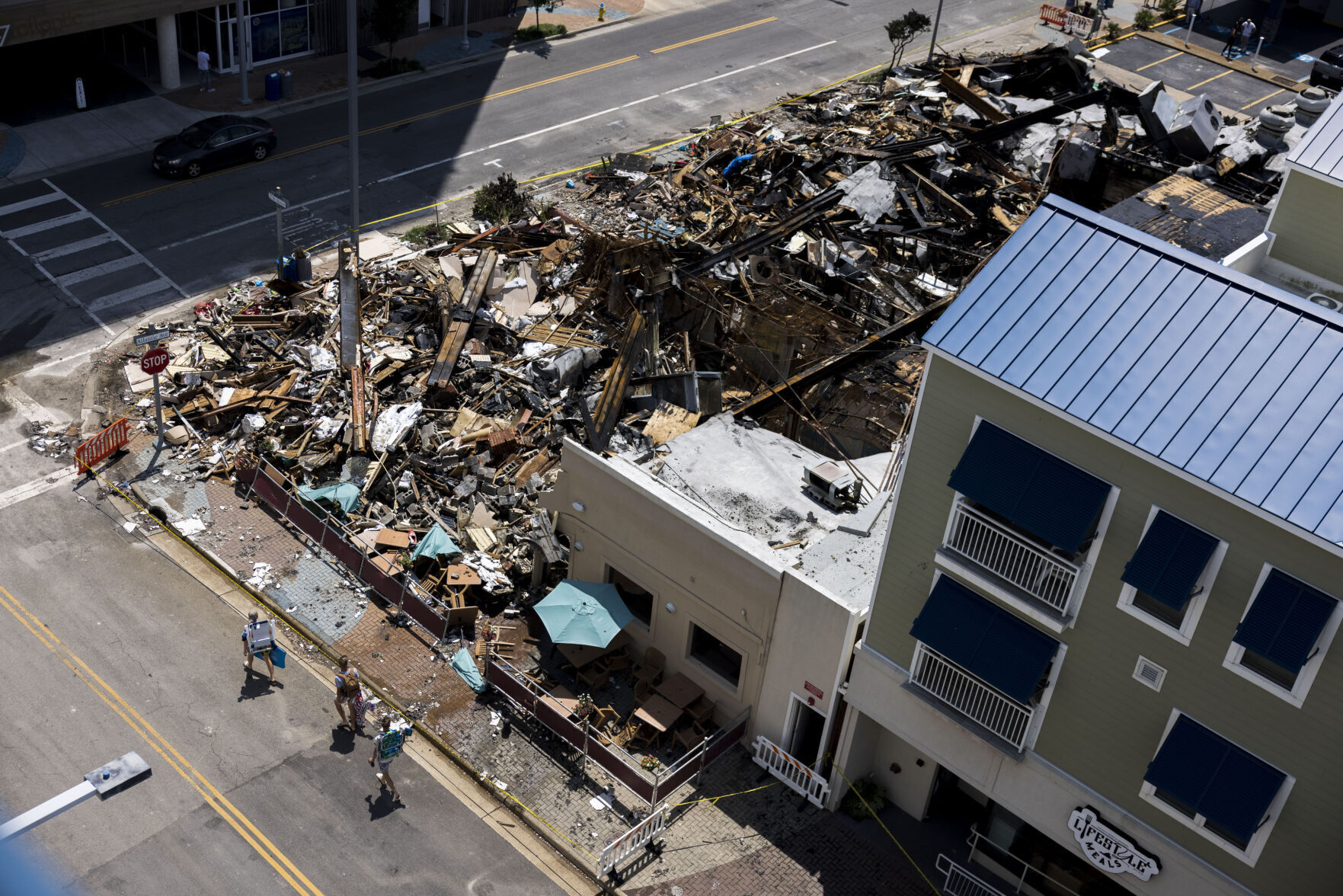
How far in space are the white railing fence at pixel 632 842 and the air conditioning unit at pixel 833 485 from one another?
646 cm

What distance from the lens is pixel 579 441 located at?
99.1 feet

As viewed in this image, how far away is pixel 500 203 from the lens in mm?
39938

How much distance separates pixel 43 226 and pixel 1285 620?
36109 mm

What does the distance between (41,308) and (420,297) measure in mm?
10500

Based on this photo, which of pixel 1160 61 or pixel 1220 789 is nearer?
pixel 1220 789

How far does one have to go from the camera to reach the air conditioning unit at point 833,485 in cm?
2430

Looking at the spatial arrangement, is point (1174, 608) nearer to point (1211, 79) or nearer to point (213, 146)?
point (213, 146)

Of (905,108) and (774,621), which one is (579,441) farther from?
(905,108)

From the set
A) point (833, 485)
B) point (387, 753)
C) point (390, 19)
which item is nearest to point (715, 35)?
point (390, 19)

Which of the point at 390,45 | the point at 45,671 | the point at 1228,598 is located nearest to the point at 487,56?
the point at 390,45

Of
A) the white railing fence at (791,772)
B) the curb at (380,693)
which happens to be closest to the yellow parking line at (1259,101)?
the white railing fence at (791,772)

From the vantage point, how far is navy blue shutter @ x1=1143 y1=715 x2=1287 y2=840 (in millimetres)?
17328

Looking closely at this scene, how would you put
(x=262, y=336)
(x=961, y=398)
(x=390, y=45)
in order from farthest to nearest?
(x=390, y=45) → (x=262, y=336) → (x=961, y=398)

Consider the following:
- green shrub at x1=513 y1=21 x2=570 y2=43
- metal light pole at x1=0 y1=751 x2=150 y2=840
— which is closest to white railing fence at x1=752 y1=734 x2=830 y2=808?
metal light pole at x1=0 y1=751 x2=150 y2=840
